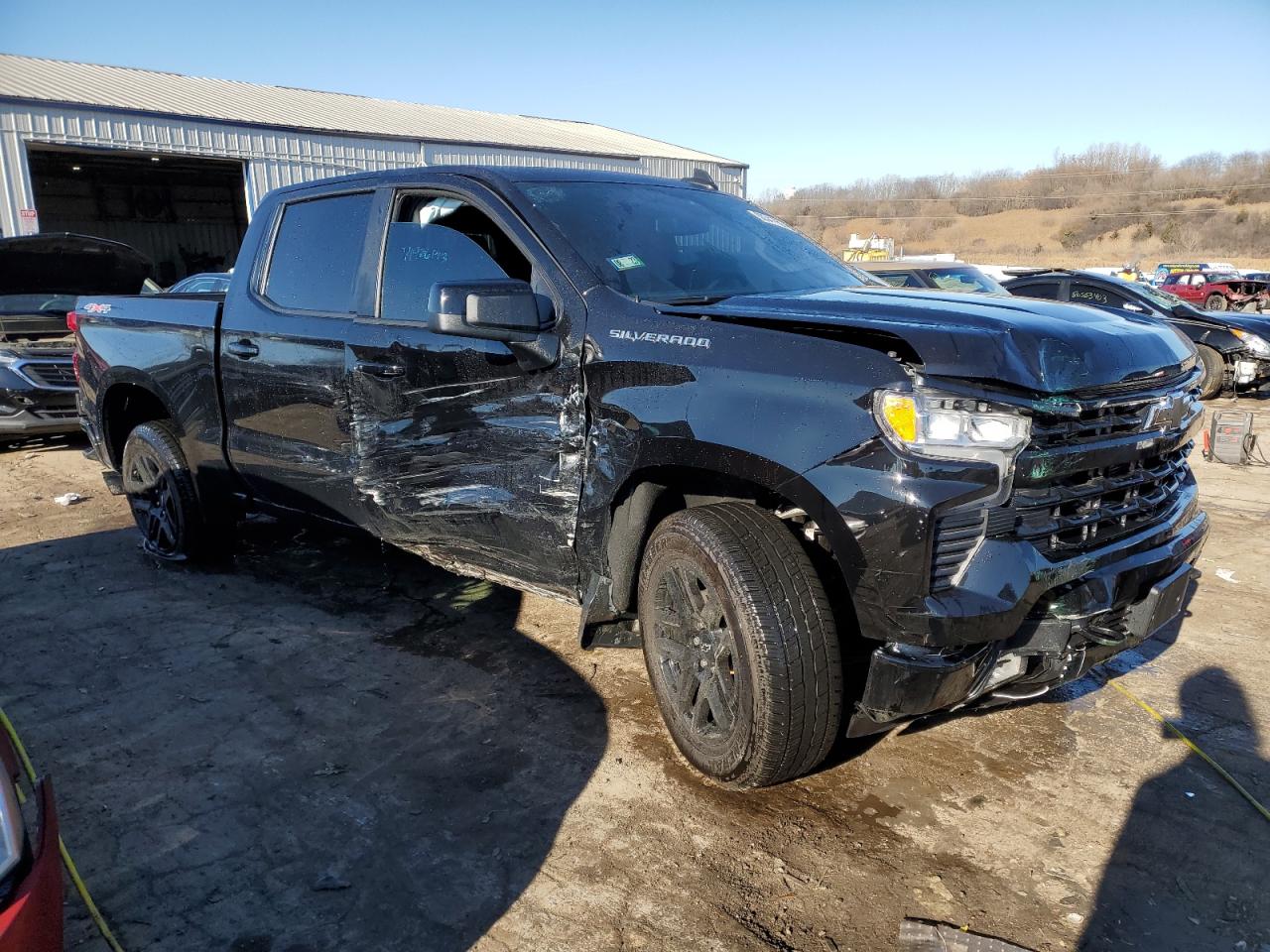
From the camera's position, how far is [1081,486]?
8.38ft

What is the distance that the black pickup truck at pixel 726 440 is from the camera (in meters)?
2.39

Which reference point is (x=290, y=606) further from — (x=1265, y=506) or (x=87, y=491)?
(x=1265, y=506)

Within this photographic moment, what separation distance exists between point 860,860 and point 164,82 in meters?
26.8

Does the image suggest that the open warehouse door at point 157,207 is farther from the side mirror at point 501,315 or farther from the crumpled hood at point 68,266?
the side mirror at point 501,315

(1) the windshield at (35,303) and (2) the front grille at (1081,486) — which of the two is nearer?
(2) the front grille at (1081,486)

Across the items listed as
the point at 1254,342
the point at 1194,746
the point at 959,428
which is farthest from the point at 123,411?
the point at 1254,342

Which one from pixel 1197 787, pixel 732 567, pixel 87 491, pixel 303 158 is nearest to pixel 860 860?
pixel 732 567

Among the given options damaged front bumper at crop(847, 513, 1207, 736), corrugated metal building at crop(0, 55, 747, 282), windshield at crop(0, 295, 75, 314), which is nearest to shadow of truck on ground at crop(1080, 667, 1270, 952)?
damaged front bumper at crop(847, 513, 1207, 736)

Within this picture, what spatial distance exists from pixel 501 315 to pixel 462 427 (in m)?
0.59

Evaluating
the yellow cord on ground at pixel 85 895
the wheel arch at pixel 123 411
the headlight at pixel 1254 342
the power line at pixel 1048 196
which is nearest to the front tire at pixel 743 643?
the yellow cord on ground at pixel 85 895

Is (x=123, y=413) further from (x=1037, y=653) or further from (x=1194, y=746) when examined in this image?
(x=1194, y=746)

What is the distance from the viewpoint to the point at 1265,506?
256 inches

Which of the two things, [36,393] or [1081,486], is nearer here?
[1081,486]

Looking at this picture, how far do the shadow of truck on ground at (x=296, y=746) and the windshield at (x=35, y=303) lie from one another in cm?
477
